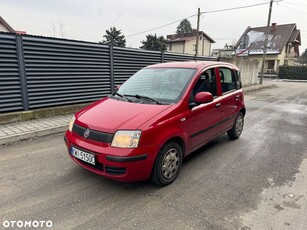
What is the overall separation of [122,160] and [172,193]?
0.88 metres

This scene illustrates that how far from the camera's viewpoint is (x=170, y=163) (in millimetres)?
3285

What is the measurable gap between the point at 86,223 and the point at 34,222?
1.87ft

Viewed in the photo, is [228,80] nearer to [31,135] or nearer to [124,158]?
[124,158]

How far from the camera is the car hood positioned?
2.93 m

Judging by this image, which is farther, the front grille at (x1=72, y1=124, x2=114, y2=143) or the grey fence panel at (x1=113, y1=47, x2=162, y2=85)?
the grey fence panel at (x1=113, y1=47, x2=162, y2=85)

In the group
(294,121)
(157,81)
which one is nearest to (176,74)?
(157,81)

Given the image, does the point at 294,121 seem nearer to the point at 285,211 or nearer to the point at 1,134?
the point at 285,211

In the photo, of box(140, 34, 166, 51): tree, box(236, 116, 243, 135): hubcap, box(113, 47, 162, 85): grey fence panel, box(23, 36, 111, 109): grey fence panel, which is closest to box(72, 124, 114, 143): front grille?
box(236, 116, 243, 135): hubcap

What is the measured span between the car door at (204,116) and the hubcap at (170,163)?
1.37ft

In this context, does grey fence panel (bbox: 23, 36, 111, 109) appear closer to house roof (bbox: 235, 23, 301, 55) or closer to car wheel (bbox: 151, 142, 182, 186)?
car wheel (bbox: 151, 142, 182, 186)

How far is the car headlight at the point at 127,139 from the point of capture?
282cm

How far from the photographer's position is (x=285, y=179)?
3.58 metres

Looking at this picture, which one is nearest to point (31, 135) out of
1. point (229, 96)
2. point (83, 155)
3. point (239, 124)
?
point (83, 155)

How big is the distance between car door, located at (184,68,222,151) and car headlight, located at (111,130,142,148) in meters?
0.94
